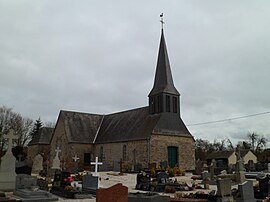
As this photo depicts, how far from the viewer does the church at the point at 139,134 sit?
1088 inches

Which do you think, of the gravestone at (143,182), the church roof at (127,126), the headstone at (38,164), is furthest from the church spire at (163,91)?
the gravestone at (143,182)

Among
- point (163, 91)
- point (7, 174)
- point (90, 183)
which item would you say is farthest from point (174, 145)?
point (7, 174)

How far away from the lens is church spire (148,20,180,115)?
29.4m

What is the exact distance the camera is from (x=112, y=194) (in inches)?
256

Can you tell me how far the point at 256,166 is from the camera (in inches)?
995

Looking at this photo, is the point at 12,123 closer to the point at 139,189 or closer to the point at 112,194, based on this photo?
the point at 139,189

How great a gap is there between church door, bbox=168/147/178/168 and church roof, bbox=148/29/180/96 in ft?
18.9

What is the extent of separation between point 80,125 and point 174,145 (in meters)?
12.4

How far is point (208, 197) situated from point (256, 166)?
58.8 ft

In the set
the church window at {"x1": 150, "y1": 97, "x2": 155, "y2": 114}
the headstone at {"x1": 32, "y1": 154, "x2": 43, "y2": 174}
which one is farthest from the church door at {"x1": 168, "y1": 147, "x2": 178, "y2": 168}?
the headstone at {"x1": 32, "y1": 154, "x2": 43, "y2": 174}

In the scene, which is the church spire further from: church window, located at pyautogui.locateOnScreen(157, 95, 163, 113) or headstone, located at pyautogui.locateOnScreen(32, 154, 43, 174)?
headstone, located at pyautogui.locateOnScreen(32, 154, 43, 174)

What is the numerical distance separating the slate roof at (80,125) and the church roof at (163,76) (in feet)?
30.9

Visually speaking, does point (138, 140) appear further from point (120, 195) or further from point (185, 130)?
point (120, 195)

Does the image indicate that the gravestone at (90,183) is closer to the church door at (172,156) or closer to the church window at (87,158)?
the church door at (172,156)
